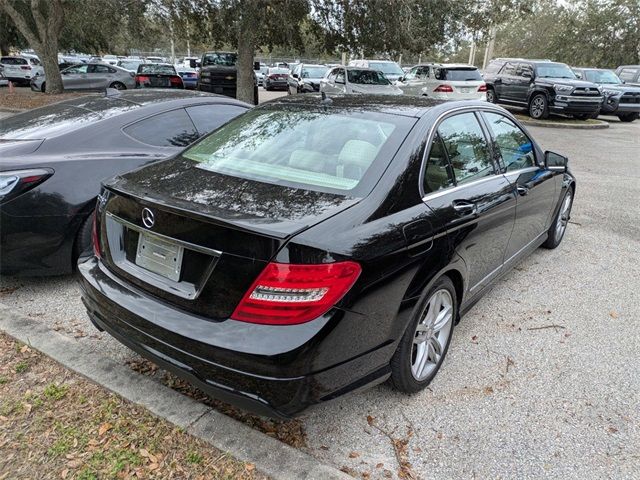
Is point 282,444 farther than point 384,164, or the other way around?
point 384,164

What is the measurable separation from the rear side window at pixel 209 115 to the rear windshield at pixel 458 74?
1224cm

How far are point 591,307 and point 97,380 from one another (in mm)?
3721

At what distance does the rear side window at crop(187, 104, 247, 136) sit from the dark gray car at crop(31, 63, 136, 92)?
1794 centimetres

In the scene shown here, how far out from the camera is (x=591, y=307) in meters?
4.05

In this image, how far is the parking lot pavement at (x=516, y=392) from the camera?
7.90 feet

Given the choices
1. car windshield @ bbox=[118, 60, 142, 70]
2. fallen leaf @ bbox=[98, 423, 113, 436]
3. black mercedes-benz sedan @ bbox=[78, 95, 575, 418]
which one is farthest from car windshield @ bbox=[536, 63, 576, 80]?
car windshield @ bbox=[118, 60, 142, 70]

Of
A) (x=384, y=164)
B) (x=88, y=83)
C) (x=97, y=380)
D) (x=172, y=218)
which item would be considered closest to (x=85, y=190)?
(x=97, y=380)

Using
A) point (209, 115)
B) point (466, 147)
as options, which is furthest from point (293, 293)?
point (209, 115)

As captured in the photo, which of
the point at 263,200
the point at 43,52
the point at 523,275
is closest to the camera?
the point at 263,200

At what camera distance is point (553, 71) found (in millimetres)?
17047

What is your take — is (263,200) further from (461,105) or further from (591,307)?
(591,307)

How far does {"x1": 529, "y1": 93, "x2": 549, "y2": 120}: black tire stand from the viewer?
16.5 metres

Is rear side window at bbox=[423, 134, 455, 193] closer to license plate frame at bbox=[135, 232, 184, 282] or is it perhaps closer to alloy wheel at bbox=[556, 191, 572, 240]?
license plate frame at bbox=[135, 232, 184, 282]

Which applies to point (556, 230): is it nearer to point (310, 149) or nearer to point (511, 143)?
point (511, 143)
